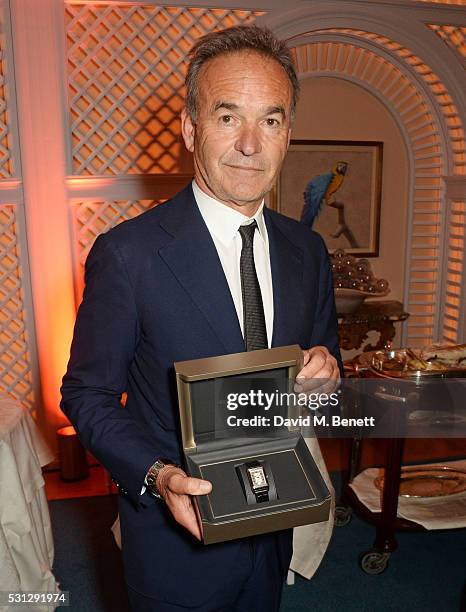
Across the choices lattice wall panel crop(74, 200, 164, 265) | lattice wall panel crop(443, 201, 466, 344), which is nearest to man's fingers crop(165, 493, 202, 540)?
lattice wall panel crop(74, 200, 164, 265)

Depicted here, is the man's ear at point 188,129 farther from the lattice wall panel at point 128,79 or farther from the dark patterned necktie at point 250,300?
the lattice wall panel at point 128,79

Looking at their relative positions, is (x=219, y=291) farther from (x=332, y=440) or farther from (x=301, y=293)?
(x=332, y=440)

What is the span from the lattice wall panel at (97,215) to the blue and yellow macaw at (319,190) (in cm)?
128

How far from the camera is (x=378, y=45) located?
12.4 feet

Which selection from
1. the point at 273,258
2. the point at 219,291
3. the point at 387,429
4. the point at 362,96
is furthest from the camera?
the point at 362,96

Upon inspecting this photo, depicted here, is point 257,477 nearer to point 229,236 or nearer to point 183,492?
point 183,492

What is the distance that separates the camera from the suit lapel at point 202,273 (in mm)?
1101

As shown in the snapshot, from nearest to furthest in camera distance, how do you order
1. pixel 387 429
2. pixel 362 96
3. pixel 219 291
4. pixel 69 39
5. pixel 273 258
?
pixel 219 291
pixel 273 258
pixel 387 429
pixel 69 39
pixel 362 96

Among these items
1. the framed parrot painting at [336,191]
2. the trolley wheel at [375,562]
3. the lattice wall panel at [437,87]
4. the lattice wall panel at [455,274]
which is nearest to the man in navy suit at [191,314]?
the trolley wheel at [375,562]

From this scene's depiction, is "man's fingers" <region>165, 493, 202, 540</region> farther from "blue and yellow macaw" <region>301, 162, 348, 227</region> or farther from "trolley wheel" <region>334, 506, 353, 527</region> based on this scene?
"blue and yellow macaw" <region>301, 162, 348, 227</region>

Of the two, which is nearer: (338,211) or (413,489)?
(413,489)

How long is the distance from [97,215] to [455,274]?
2727mm

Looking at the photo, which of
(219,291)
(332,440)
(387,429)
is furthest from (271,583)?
(332,440)

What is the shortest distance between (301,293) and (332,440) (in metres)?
2.71
